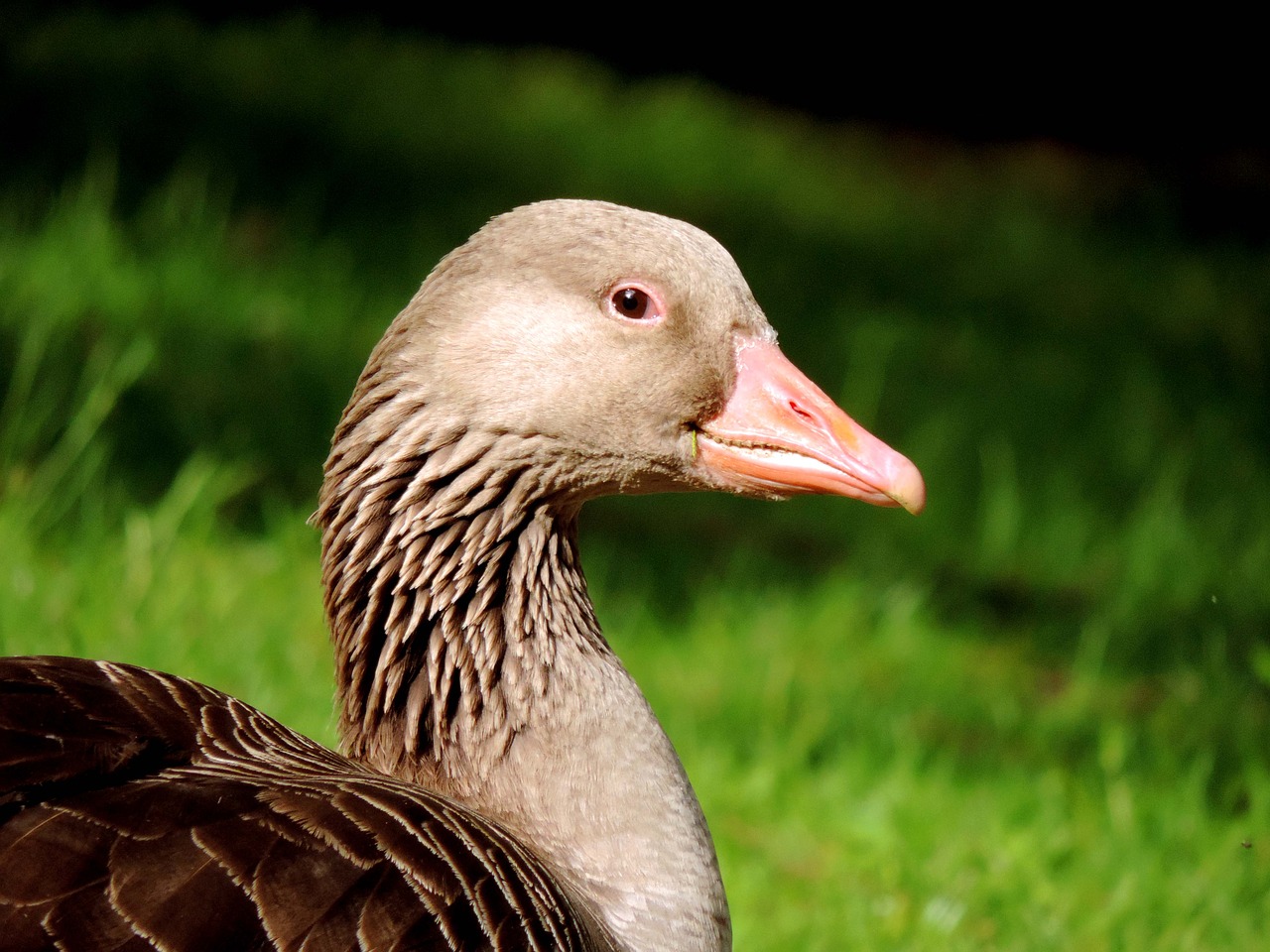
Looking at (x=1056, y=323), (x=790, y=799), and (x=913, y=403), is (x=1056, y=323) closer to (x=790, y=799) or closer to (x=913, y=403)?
(x=913, y=403)

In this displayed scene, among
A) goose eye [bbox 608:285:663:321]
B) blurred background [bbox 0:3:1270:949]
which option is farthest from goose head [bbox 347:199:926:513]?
blurred background [bbox 0:3:1270:949]

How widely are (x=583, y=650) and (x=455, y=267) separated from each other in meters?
0.79

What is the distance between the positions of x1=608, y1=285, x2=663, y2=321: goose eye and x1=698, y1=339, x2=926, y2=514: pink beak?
0.62ft

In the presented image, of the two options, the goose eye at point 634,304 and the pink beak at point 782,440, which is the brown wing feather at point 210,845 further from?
the goose eye at point 634,304

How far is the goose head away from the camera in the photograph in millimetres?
2992

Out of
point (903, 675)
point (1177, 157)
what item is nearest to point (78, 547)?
point (903, 675)

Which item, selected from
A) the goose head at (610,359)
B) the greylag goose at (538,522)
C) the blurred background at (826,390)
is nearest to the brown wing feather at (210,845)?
the greylag goose at (538,522)

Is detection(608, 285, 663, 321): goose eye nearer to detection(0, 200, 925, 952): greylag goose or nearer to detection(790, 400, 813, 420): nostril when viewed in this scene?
detection(0, 200, 925, 952): greylag goose

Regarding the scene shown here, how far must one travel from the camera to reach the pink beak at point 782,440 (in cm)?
296

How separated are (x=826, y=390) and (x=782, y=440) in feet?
15.3

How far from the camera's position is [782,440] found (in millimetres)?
3037

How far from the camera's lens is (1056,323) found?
377 inches

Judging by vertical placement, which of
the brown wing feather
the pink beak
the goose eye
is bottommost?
the brown wing feather

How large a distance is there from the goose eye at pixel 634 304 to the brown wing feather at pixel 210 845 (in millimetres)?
976
